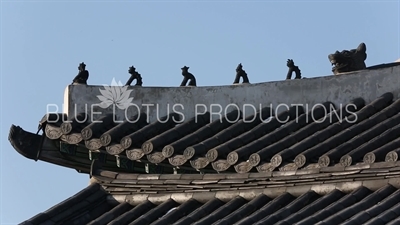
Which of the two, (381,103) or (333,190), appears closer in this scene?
(333,190)

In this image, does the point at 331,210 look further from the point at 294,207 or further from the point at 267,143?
the point at 267,143

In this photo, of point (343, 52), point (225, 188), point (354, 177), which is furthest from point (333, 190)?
point (343, 52)

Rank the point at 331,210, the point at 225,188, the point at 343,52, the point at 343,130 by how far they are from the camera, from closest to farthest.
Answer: the point at 331,210, the point at 225,188, the point at 343,130, the point at 343,52

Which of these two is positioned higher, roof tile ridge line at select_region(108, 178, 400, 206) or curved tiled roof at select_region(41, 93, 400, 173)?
curved tiled roof at select_region(41, 93, 400, 173)

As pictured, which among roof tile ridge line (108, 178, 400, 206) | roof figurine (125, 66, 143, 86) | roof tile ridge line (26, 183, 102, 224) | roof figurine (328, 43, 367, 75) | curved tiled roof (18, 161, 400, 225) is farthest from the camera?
roof figurine (125, 66, 143, 86)

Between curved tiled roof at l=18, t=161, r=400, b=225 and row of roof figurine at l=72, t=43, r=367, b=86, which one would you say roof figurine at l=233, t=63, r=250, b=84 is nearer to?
row of roof figurine at l=72, t=43, r=367, b=86

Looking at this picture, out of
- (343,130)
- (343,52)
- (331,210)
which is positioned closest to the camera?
(331,210)

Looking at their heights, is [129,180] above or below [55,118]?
below

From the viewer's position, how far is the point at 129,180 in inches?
476

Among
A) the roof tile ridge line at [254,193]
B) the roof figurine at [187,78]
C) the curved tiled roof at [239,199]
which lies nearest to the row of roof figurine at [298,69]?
the roof figurine at [187,78]

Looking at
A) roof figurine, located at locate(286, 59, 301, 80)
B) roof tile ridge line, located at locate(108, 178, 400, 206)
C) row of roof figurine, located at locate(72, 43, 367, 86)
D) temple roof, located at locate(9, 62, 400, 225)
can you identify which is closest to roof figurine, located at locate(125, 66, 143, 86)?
row of roof figurine, located at locate(72, 43, 367, 86)

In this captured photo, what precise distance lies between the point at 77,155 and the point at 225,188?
2.47 metres

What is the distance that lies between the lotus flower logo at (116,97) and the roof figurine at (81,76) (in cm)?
43

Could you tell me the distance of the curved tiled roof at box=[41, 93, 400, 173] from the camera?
11797mm
